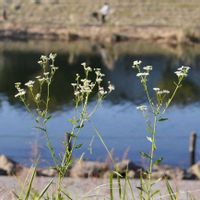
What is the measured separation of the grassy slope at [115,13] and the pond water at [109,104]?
23.7 ft

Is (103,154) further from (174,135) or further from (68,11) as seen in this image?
(68,11)

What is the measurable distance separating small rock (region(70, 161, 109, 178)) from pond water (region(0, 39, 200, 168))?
62 cm

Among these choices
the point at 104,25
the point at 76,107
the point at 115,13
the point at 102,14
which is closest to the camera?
the point at 76,107

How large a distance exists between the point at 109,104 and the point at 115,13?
83.1 ft

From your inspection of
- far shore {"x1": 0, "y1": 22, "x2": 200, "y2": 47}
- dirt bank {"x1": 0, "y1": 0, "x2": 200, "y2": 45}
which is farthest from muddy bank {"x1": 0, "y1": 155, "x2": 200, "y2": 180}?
dirt bank {"x1": 0, "y1": 0, "x2": 200, "y2": 45}

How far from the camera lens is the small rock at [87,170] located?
386 inches

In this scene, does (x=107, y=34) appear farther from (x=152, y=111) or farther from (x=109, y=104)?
(x=152, y=111)

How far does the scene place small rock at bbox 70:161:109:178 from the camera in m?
9.80

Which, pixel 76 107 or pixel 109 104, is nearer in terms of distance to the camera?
pixel 76 107

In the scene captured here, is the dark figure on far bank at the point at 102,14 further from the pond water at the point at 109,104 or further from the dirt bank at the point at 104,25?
the pond water at the point at 109,104

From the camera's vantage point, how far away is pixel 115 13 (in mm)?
45375

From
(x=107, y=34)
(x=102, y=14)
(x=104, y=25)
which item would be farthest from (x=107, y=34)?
(x=102, y=14)

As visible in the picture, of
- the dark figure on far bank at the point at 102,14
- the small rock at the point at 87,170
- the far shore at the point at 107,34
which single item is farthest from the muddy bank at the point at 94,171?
the dark figure on far bank at the point at 102,14

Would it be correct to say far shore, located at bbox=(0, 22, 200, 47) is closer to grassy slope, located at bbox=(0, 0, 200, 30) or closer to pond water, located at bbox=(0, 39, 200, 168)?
grassy slope, located at bbox=(0, 0, 200, 30)
